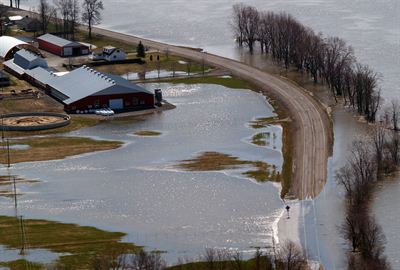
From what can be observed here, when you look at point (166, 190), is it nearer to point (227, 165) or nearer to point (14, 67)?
point (227, 165)

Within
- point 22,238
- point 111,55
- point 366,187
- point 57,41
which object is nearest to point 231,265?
point 22,238

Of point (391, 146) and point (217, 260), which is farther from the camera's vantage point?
point (391, 146)

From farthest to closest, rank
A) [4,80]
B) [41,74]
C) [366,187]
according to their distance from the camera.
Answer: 1. [41,74]
2. [4,80]
3. [366,187]

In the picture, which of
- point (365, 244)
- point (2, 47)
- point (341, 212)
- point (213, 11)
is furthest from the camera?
point (213, 11)

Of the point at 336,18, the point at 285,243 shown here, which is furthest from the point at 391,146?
the point at 336,18

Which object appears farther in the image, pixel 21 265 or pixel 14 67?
pixel 14 67

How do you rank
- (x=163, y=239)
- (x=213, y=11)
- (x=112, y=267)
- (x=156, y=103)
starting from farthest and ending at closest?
(x=213, y=11)
(x=156, y=103)
(x=163, y=239)
(x=112, y=267)

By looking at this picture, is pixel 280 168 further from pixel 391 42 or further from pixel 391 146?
pixel 391 42
